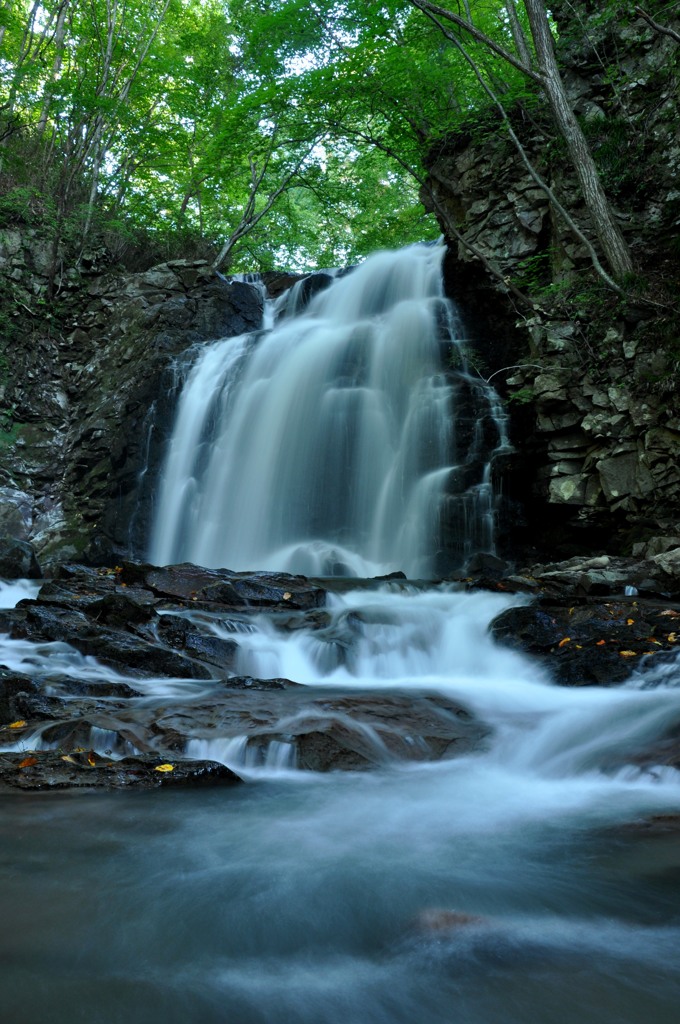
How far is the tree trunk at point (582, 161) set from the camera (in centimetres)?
945

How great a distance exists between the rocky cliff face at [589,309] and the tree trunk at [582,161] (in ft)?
1.52

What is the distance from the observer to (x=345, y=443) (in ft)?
38.1

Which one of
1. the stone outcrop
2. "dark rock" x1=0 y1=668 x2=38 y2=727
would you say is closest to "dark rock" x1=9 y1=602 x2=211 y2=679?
the stone outcrop

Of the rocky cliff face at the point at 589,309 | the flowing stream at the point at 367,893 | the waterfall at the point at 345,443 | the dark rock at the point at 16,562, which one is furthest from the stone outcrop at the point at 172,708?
the rocky cliff face at the point at 589,309

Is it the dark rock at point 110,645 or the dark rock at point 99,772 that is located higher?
the dark rock at point 110,645

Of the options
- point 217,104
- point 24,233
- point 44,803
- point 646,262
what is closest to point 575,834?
point 44,803

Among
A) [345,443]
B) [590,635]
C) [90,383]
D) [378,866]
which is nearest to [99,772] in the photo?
[378,866]

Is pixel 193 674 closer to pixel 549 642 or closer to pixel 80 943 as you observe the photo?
pixel 549 642

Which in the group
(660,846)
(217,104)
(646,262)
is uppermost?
(217,104)

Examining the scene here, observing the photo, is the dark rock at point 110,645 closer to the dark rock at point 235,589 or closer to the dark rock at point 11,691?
the dark rock at point 11,691

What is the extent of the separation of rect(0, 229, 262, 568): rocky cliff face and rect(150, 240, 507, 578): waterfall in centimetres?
80

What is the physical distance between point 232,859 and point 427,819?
99 centimetres

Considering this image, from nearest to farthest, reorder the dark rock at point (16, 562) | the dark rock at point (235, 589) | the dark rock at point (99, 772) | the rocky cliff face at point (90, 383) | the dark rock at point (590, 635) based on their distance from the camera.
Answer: the dark rock at point (99, 772) → the dark rock at point (590, 635) → the dark rock at point (235, 589) → the dark rock at point (16, 562) → the rocky cliff face at point (90, 383)

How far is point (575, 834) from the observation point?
314cm
